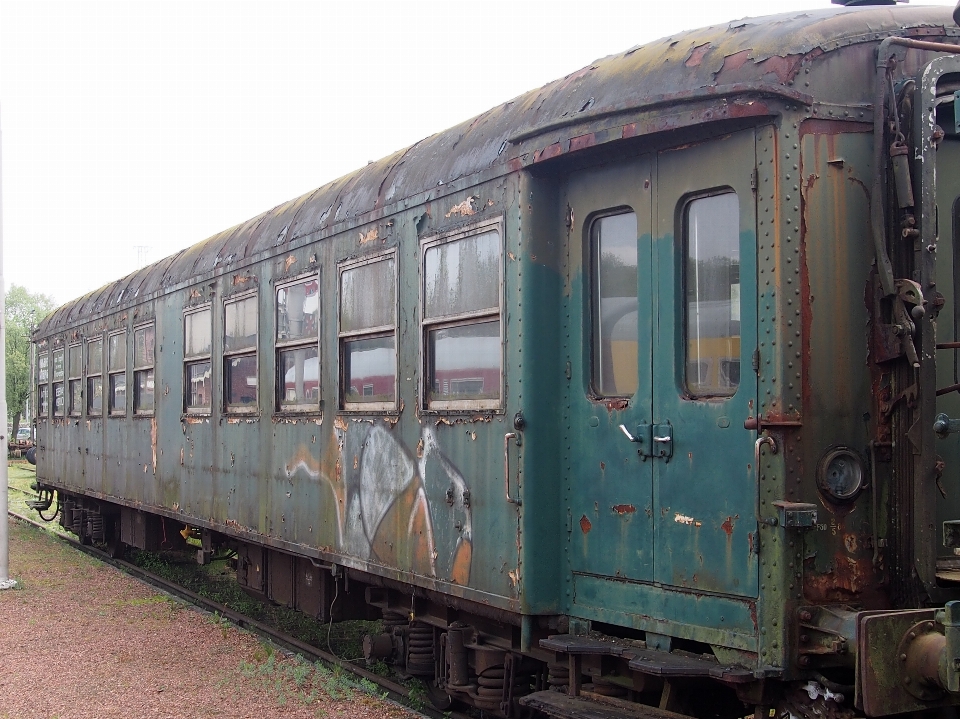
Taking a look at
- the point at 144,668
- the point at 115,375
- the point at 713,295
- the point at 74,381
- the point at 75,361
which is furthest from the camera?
the point at 74,381

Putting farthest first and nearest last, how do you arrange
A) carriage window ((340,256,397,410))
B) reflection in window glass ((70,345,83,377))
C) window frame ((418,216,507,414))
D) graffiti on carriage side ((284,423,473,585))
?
1. reflection in window glass ((70,345,83,377))
2. carriage window ((340,256,397,410))
3. graffiti on carriage side ((284,423,473,585))
4. window frame ((418,216,507,414))

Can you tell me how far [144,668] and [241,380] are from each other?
257cm

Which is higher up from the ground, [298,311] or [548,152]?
[548,152]

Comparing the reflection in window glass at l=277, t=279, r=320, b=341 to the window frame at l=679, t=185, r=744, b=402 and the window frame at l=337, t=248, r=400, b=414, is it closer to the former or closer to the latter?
the window frame at l=337, t=248, r=400, b=414

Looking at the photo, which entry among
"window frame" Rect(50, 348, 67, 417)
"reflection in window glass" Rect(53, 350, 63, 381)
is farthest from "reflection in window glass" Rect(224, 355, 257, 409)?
"reflection in window glass" Rect(53, 350, 63, 381)

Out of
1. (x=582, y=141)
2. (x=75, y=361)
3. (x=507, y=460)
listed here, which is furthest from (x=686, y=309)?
(x=75, y=361)

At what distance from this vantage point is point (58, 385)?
58.2ft

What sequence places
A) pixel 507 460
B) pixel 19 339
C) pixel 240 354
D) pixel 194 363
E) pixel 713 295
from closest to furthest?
pixel 713 295
pixel 507 460
pixel 240 354
pixel 194 363
pixel 19 339

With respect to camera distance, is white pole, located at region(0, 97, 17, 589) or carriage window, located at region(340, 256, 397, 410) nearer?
carriage window, located at region(340, 256, 397, 410)

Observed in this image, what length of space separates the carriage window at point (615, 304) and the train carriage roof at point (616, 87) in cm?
56

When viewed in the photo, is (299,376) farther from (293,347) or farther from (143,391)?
(143,391)

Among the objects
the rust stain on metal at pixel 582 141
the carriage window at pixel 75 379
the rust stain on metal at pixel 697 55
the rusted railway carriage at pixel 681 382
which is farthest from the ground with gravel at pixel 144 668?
the carriage window at pixel 75 379

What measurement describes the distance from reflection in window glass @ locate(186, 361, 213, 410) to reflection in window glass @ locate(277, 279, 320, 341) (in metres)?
2.02

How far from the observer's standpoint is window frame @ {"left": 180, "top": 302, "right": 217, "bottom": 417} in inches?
406
